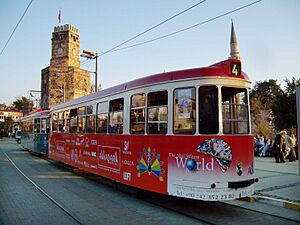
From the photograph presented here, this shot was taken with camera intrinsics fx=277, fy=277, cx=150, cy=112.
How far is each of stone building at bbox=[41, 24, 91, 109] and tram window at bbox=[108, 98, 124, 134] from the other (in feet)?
167

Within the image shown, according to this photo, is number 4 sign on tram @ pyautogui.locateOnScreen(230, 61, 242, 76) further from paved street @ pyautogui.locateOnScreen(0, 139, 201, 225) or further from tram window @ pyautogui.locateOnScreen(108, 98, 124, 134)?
paved street @ pyautogui.locateOnScreen(0, 139, 201, 225)

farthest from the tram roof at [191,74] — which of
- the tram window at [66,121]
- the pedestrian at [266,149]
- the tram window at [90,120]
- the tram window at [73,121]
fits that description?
the pedestrian at [266,149]

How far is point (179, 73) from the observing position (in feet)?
21.4

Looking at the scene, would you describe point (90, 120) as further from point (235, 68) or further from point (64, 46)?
point (64, 46)

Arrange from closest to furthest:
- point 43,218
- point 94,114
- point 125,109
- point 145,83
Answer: point 43,218, point 145,83, point 125,109, point 94,114

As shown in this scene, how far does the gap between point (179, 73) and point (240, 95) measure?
60.8 inches

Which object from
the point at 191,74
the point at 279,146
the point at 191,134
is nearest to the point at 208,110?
the point at 191,134

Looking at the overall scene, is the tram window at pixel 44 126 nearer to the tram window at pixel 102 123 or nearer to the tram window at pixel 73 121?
the tram window at pixel 73 121

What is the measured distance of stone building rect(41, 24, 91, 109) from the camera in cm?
5872

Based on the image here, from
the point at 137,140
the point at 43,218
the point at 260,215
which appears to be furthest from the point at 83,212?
the point at 260,215

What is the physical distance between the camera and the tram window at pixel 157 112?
668 centimetres

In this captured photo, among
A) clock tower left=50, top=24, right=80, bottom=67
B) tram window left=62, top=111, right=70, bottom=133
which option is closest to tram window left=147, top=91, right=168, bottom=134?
tram window left=62, top=111, right=70, bottom=133

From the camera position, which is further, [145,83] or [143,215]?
[145,83]

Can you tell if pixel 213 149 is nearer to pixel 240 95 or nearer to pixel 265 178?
pixel 240 95
